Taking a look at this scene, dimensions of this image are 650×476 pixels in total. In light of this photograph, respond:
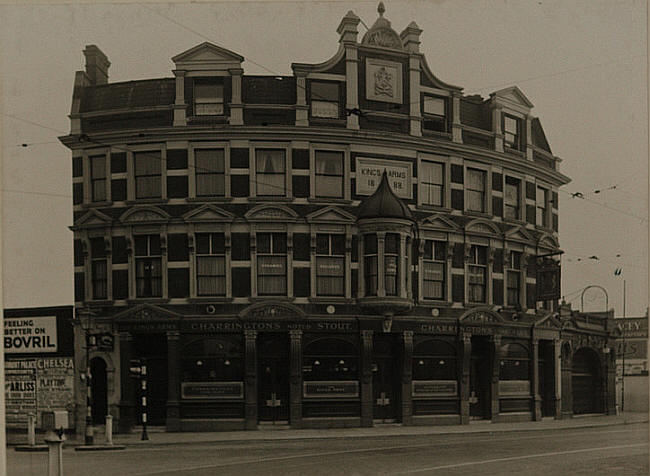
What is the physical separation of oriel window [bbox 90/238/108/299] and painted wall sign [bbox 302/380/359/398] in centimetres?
380

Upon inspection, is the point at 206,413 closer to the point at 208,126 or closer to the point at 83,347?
the point at 83,347

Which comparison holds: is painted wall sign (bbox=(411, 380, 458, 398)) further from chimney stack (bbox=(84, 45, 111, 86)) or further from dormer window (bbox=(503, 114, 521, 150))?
chimney stack (bbox=(84, 45, 111, 86))

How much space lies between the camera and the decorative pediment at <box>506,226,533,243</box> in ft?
48.4

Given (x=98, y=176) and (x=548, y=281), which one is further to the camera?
(x=548, y=281)

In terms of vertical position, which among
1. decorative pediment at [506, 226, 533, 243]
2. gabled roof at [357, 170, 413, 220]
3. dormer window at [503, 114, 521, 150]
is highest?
dormer window at [503, 114, 521, 150]

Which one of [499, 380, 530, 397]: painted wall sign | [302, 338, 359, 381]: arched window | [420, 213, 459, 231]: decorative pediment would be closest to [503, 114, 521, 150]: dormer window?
[420, 213, 459, 231]: decorative pediment

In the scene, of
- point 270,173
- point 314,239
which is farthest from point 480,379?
point 270,173

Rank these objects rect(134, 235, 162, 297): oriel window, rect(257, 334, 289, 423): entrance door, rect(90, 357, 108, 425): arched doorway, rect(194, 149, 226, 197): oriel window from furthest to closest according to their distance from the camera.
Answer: rect(257, 334, 289, 423): entrance door, rect(194, 149, 226, 197): oriel window, rect(134, 235, 162, 297): oriel window, rect(90, 357, 108, 425): arched doorway

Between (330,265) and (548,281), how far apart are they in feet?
13.5

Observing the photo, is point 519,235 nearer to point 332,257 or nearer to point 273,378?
point 332,257

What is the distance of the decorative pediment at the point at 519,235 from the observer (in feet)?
48.4

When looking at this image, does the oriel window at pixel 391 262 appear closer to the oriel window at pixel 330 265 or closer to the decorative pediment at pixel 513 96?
the oriel window at pixel 330 265

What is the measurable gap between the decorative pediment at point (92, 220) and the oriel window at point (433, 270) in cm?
550

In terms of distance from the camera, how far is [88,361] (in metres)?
13.4
